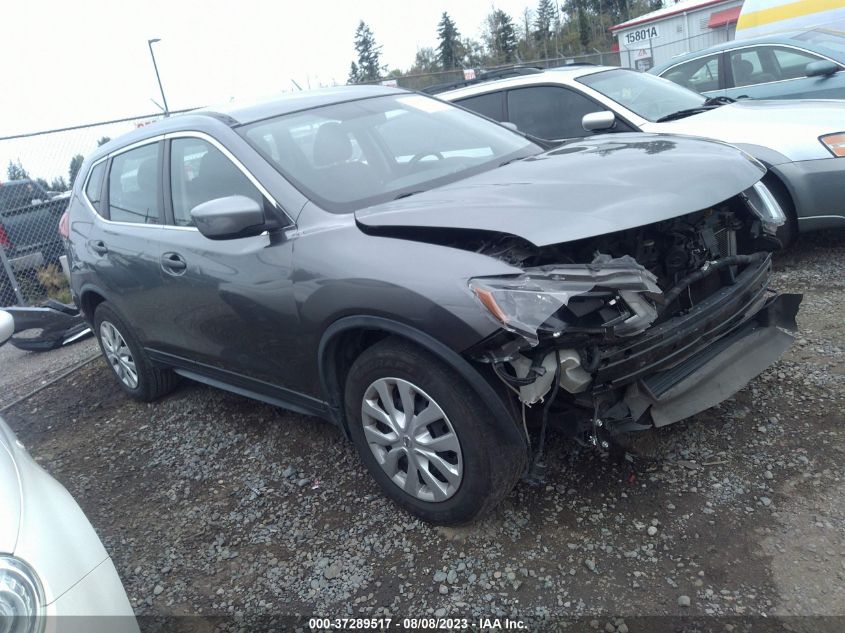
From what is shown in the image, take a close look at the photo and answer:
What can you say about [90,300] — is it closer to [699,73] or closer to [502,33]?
[699,73]

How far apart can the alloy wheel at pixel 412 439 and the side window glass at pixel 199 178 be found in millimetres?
1130

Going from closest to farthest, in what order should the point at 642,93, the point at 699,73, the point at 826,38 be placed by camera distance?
the point at 642,93, the point at 826,38, the point at 699,73

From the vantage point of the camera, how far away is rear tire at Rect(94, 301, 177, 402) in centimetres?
467

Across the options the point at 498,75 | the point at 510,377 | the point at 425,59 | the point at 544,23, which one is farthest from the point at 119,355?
the point at 544,23

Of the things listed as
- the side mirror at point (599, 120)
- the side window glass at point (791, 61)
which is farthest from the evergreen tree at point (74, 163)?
the side window glass at point (791, 61)

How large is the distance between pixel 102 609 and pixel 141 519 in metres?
1.70

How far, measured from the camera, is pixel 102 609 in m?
1.95

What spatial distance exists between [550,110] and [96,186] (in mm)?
3872

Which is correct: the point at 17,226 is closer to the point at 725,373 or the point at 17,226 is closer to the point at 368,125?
the point at 368,125

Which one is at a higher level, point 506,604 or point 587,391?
point 587,391

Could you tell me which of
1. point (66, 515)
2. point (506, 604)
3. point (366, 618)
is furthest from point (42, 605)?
point (506, 604)

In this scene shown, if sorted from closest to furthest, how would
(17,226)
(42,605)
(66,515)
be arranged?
1. (42,605)
2. (66,515)
3. (17,226)

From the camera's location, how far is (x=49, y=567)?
1896mm

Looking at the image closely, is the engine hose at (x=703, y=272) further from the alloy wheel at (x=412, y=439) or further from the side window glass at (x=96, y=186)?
the side window glass at (x=96, y=186)
